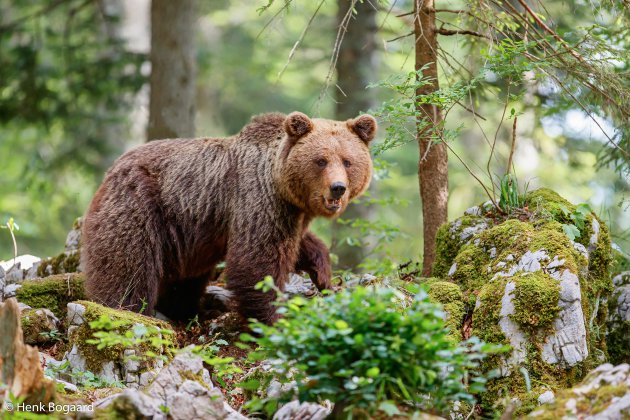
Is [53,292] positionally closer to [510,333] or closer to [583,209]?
[510,333]

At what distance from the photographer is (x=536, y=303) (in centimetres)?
578

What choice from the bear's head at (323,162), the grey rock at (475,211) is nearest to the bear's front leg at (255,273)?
the bear's head at (323,162)

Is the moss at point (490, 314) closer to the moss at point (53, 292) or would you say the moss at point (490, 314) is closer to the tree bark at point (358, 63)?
the moss at point (53, 292)

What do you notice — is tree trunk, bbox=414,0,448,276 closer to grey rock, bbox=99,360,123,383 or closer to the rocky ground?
the rocky ground

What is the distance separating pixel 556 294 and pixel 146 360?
3.13 meters

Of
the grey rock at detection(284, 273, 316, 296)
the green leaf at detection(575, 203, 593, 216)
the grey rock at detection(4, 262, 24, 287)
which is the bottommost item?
the grey rock at detection(284, 273, 316, 296)

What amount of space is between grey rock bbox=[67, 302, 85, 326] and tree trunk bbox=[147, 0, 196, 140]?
5494mm

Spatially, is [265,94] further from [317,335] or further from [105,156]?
[317,335]

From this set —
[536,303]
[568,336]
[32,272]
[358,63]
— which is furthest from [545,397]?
[358,63]

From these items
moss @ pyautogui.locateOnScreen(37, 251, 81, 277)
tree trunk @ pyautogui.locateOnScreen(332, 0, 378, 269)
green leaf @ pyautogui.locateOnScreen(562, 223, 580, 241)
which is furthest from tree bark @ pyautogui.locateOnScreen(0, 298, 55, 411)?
tree trunk @ pyautogui.locateOnScreen(332, 0, 378, 269)

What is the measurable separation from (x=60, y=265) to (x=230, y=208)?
258cm

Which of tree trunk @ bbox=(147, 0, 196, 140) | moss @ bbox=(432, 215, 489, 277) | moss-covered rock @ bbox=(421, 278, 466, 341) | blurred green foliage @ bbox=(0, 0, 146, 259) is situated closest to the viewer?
moss-covered rock @ bbox=(421, 278, 466, 341)

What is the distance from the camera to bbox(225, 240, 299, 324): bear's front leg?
7.09 metres

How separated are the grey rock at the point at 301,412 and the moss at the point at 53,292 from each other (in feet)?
11.8
